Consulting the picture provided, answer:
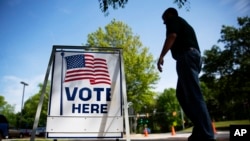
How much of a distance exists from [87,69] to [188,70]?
5.05 ft

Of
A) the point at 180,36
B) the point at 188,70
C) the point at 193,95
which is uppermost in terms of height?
the point at 180,36

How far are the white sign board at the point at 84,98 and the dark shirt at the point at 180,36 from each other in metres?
0.95

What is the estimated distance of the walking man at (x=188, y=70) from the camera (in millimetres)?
2578

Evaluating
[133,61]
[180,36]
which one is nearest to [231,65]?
[133,61]

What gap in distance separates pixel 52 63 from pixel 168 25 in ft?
5.66

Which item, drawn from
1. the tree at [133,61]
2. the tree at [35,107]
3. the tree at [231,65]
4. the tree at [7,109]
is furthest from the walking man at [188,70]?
the tree at [7,109]

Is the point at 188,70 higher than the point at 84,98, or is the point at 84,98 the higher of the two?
the point at 188,70

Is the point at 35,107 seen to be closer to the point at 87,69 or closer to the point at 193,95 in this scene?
the point at 87,69

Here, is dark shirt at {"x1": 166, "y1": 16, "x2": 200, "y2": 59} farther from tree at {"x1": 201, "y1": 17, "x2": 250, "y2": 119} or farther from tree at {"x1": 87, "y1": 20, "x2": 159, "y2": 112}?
tree at {"x1": 201, "y1": 17, "x2": 250, "y2": 119}

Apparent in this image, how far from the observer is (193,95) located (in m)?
2.71

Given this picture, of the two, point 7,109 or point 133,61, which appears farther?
point 7,109

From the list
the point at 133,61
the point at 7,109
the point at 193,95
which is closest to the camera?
the point at 193,95

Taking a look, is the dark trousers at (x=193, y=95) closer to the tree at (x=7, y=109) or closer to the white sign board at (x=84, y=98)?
the white sign board at (x=84, y=98)

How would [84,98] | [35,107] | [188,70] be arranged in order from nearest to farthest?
1. [188,70]
2. [84,98]
3. [35,107]
